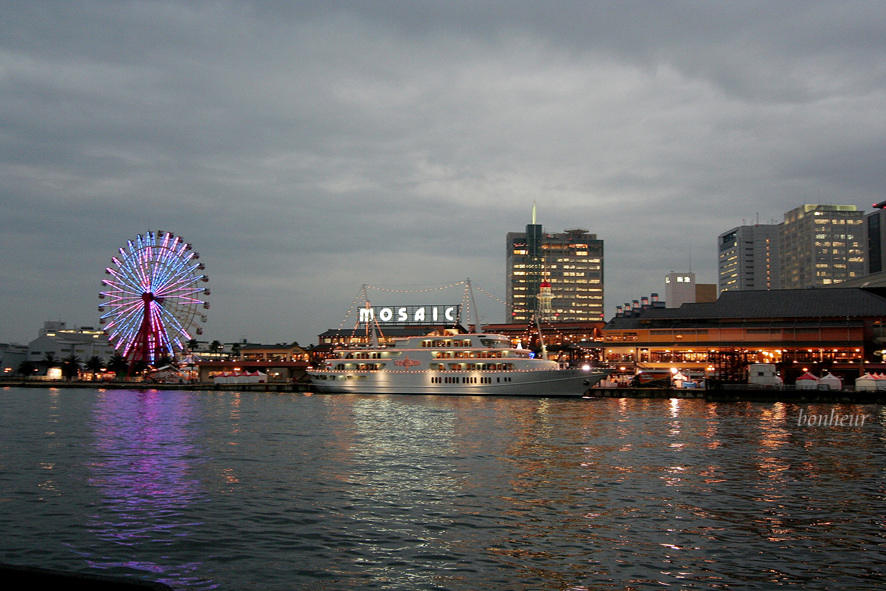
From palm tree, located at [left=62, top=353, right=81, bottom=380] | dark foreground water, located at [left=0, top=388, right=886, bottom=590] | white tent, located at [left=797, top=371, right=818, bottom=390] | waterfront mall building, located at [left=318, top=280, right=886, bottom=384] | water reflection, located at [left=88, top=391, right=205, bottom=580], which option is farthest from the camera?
palm tree, located at [left=62, top=353, right=81, bottom=380]

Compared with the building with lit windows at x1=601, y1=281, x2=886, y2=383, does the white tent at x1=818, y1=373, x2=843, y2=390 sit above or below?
below

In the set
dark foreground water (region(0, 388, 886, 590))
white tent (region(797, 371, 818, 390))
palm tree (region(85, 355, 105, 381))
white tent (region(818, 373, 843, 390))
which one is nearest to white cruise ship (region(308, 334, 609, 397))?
white tent (region(797, 371, 818, 390))

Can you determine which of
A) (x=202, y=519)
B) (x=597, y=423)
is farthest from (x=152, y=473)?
(x=597, y=423)

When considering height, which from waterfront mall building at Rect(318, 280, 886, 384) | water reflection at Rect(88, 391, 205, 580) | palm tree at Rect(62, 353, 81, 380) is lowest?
palm tree at Rect(62, 353, 81, 380)

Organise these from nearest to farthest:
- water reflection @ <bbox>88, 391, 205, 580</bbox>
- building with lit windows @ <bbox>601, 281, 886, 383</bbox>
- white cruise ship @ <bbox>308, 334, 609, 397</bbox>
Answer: water reflection @ <bbox>88, 391, 205, 580</bbox>
white cruise ship @ <bbox>308, 334, 609, 397</bbox>
building with lit windows @ <bbox>601, 281, 886, 383</bbox>

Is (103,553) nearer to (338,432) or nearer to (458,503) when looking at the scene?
(458,503)

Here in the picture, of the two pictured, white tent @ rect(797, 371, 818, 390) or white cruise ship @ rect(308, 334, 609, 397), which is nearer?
white cruise ship @ rect(308, 334, 609, 397)

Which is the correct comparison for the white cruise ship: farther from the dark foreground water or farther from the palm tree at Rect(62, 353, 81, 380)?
the palm tree at Rect(62, 353, 81, 380)
